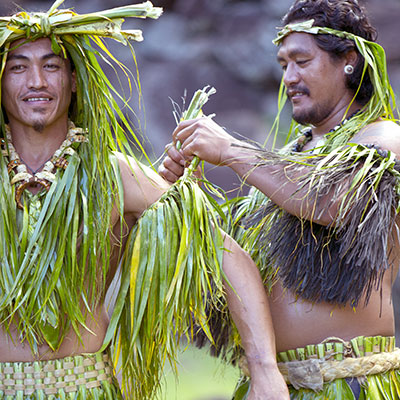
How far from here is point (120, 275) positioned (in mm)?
1987

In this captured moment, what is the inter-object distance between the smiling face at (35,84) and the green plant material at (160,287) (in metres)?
0.39

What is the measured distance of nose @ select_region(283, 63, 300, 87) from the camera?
89.9 inches

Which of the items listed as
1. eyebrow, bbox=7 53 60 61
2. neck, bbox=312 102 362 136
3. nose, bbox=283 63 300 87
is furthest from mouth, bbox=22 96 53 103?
neck, bbox=312 102 362 136

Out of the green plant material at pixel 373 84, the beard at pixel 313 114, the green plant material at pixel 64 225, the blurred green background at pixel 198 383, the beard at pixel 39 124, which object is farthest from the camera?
the blurred green background at pixel 198 383

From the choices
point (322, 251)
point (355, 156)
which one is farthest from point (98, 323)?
point (355, 156)

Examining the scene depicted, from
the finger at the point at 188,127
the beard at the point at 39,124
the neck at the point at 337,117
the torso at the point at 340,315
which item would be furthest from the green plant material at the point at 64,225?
the neck at the point at 337,117

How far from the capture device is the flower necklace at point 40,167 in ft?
6.38

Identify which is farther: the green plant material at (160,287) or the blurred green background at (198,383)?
the blurred green background at (198,383)

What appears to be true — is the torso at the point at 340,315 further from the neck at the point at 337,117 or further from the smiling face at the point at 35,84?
the smiling face at the point at 35,84

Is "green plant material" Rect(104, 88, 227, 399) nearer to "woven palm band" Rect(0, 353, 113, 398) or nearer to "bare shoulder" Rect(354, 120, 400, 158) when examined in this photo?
"woven palm band" Rect(0, 353, 113, 398)

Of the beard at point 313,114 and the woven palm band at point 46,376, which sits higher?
the beard at point 313,114

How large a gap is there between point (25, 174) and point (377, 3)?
200 inches

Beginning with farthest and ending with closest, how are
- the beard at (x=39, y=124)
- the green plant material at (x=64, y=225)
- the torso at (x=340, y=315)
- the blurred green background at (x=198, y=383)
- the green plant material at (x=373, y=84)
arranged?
the blurred green background at (x=198, y=383)
the green plant material at (x=373, y=84)
the torso at (x=340, y=315)
the beard at (x=39, y=124)
the green plant material at (x=64, y=225)

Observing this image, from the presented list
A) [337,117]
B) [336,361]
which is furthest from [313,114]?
[336,361]
